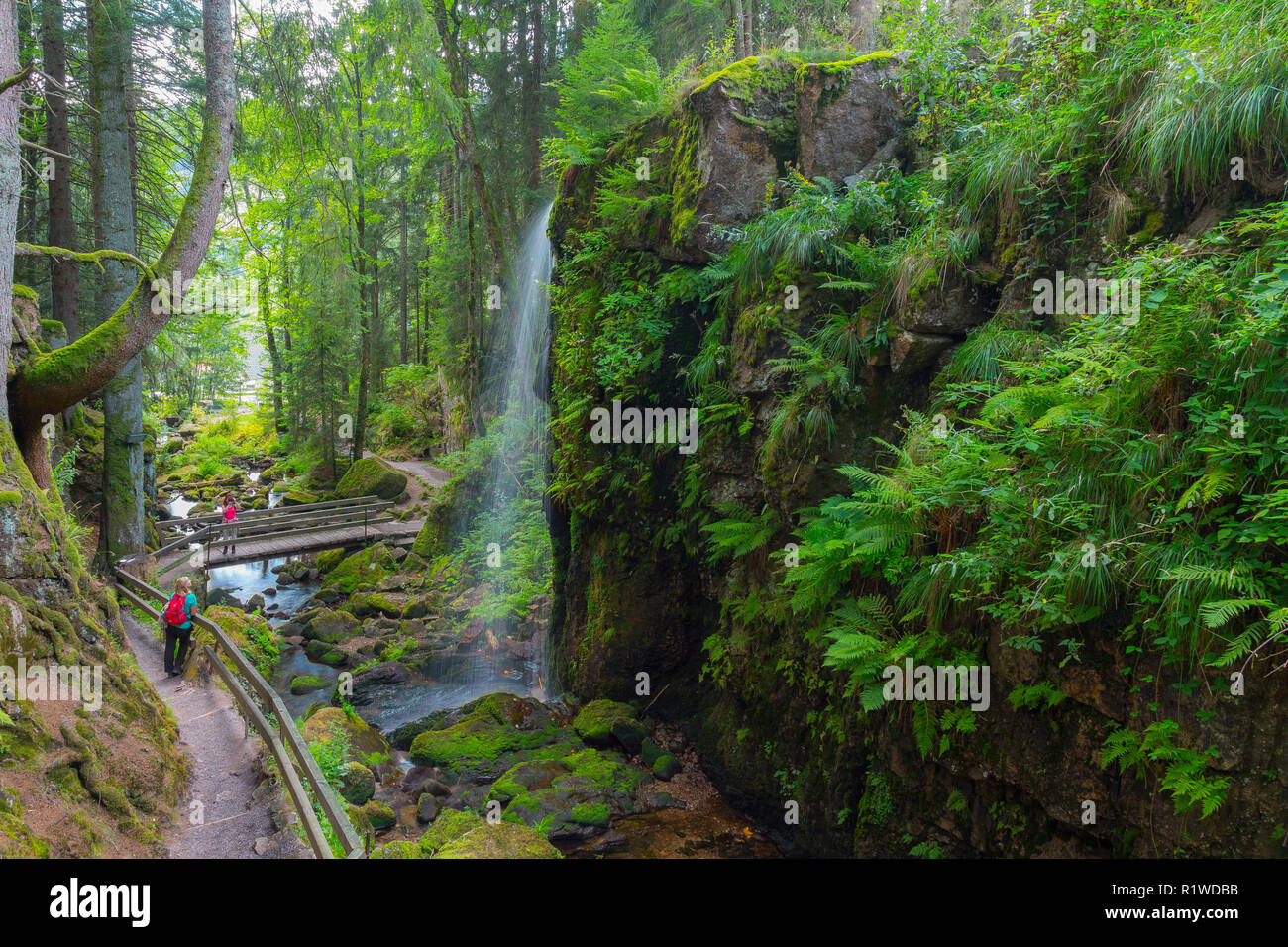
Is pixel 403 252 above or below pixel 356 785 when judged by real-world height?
above

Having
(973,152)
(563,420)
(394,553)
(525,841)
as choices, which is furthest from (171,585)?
(973,152)

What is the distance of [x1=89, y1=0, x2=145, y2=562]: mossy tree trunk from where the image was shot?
12148 mm

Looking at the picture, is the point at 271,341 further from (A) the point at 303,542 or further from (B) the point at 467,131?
(B) the point at 467,131

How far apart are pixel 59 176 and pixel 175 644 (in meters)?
9.55

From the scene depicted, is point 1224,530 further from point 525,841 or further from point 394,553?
point 394,553

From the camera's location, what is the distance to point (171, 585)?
51.1ft

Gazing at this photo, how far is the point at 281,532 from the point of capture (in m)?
19.3

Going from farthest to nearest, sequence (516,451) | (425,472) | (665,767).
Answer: (425,472), (516,451), (665,767)

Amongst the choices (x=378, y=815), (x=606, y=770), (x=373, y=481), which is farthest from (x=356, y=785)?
(x=373, y=481)

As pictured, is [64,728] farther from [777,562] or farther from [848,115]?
[848,115]

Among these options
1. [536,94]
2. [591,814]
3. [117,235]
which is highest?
[536,94]

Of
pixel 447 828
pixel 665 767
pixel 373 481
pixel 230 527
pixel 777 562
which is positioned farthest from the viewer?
pixel 373 481

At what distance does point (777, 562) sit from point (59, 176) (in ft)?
49.1

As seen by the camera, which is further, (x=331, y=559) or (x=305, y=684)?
(x=331, y=559)
